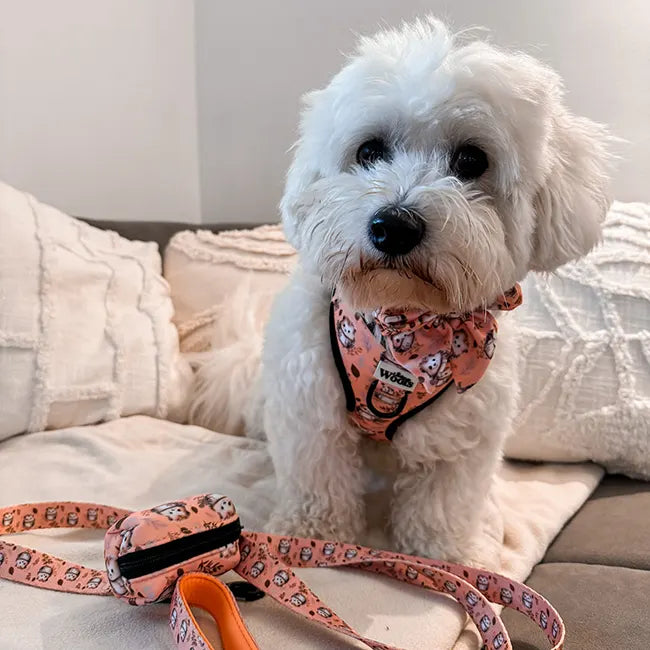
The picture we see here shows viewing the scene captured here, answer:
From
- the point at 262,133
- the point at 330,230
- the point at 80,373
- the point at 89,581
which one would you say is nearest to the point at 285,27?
the point at 262,133

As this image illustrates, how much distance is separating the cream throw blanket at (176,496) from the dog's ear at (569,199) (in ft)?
1.72

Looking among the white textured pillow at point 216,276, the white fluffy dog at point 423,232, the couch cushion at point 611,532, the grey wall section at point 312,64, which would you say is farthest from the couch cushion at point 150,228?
the couch cushion at point 611,532

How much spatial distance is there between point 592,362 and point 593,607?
1.92ft

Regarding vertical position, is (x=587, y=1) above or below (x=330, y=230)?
above

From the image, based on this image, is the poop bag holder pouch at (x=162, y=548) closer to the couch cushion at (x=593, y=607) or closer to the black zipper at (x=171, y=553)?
the black zipper at (x=171, y=553)

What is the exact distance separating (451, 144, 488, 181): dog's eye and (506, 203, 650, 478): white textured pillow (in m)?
0.60

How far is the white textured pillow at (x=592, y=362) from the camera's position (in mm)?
1516

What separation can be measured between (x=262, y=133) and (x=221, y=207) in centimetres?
31

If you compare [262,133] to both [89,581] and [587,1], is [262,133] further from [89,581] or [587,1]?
[89,581]

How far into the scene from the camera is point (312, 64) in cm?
228

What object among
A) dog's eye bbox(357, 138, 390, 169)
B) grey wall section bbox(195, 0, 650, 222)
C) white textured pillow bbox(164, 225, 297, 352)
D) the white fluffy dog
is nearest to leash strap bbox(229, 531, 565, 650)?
the white fluffy dog

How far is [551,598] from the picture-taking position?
1.12 m

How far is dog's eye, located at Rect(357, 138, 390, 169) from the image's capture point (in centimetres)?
105

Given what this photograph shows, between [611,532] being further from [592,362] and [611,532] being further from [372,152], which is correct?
[372,152]
